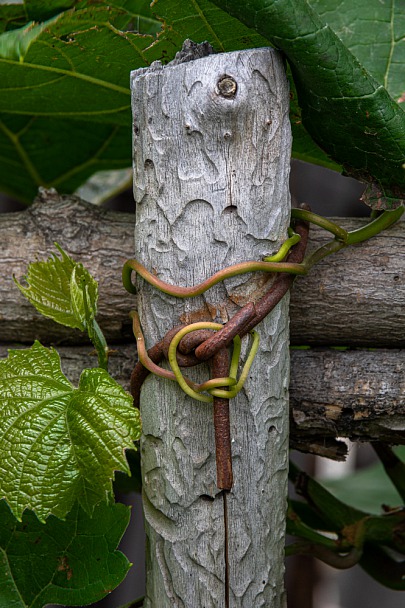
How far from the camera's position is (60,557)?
94 cm

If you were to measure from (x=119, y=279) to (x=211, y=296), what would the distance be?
277mm

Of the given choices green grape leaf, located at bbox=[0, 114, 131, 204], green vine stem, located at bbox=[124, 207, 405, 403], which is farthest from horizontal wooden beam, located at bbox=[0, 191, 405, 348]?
green grape leaf, located at bbox=[0, 114, 131, 204]

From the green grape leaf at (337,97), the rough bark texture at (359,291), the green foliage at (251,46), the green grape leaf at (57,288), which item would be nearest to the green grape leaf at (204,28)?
the green foliage at (251,46)

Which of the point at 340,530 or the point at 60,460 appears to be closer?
the point at 60,460

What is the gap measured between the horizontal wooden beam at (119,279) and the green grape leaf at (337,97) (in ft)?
0.31

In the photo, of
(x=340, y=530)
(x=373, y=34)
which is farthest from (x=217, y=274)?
(x=340, y=530)

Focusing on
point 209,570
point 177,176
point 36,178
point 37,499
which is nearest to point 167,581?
point 209,570

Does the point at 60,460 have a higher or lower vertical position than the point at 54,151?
lower

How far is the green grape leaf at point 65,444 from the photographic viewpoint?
0.76 metres

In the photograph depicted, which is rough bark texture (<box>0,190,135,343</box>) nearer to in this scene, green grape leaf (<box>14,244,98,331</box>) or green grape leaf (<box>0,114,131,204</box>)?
green grape leaf (<box>14,244,98,331</box>)

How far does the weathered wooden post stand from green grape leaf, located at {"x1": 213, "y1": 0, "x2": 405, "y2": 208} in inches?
1.4

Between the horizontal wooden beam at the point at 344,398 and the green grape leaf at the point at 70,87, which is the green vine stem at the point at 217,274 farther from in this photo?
the green grape leaf at the point at 70,87

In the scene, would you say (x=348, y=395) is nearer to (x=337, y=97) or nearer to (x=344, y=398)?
(x=344, y=398)

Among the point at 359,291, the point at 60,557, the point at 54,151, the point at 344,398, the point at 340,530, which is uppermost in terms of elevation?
the point at 54,151
